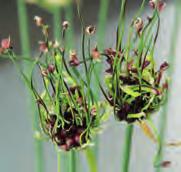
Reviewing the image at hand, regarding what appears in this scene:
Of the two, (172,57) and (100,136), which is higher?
(172,57)

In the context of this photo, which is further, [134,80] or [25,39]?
[25,39]

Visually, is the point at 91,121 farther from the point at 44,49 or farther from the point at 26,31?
the point at 26,31

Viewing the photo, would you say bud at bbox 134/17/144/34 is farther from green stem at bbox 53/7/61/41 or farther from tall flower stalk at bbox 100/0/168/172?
green stem at bbox 53/7/61/41

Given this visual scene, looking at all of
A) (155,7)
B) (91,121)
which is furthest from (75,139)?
(155,7)

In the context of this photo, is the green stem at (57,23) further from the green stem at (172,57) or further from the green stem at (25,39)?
the green stem at (172,57)

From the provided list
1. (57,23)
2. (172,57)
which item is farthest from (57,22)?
(172,57)

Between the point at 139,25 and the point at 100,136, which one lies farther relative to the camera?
the point at 100,136

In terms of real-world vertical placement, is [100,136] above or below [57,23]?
below

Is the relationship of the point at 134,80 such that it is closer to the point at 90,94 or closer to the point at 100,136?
the point at 90,94
